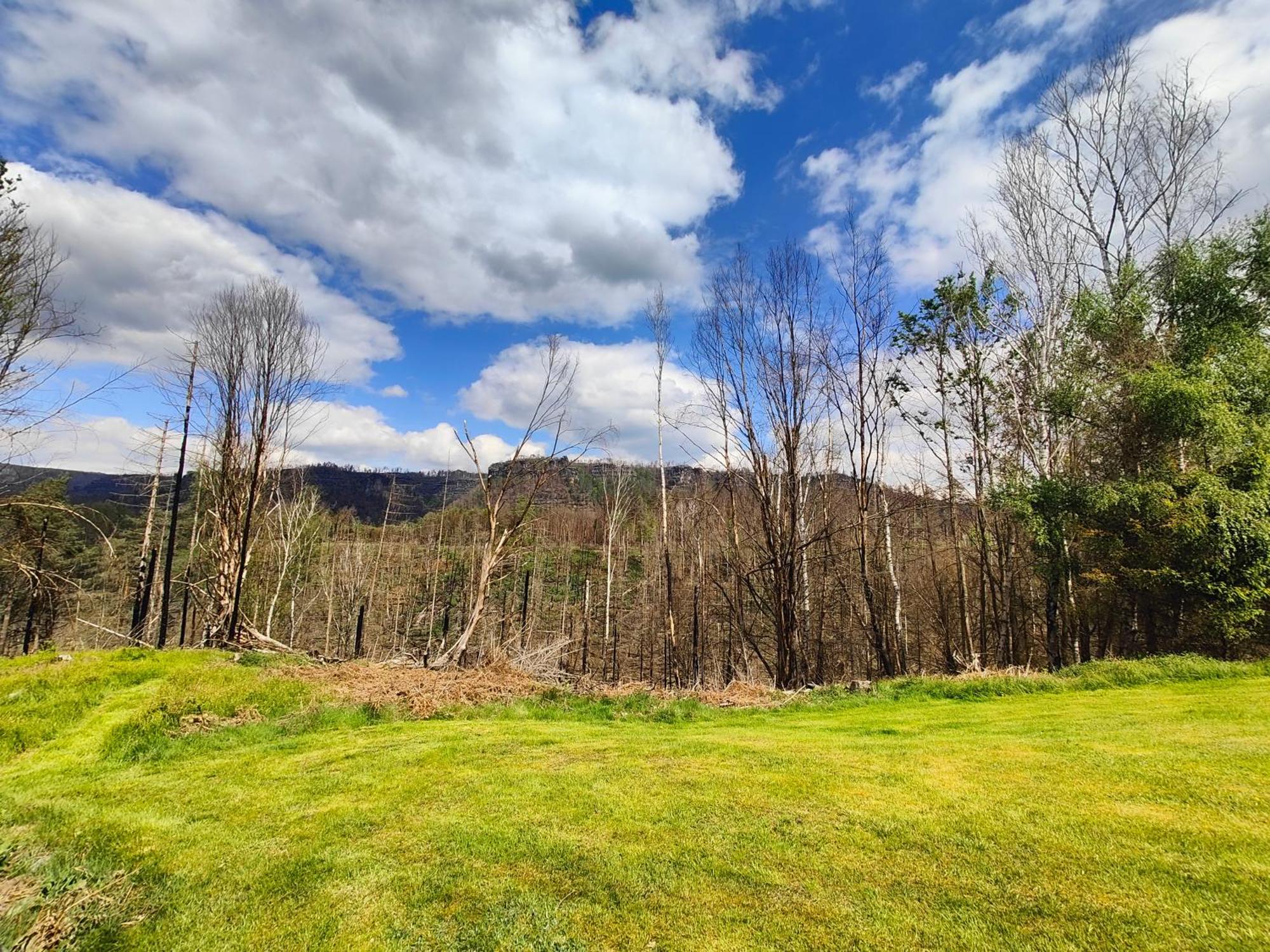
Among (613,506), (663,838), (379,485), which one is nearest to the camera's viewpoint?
(663,838)

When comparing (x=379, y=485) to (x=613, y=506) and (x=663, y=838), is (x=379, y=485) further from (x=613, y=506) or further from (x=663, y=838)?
(x=663, y=838)

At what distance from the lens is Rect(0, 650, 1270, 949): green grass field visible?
241cm

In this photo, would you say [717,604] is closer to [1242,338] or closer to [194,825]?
[1242,338]

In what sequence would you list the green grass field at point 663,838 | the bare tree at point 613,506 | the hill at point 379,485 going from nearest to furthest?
the green grass field at point 663,838 → the hill at point 379,485 → the bare tree at point 613,506

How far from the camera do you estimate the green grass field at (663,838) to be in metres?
2.41

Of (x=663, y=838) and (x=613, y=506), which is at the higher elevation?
(x=613, y=506)

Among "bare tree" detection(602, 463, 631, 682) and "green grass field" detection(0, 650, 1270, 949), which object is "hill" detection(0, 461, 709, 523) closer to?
"bare tree" detection(602, 463, 631, 682)

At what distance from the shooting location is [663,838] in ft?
11.0

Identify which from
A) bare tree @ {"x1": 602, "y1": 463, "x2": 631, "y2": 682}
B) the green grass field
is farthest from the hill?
the green grass field

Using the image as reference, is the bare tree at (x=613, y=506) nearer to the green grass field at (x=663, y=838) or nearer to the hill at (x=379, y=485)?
the hill at (x=379, y=485)

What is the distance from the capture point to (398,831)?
3.71m

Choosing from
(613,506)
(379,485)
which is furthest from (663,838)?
(379,485)

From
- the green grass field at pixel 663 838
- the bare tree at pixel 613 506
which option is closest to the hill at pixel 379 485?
the bare tree at pixel 613 506

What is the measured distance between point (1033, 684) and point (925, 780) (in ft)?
19.7
